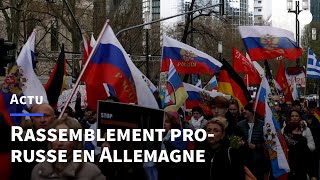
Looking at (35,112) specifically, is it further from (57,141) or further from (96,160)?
(57,141)

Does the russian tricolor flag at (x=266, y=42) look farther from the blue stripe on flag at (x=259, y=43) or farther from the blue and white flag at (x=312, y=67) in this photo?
the blue and white flag at (x=312, y=67)

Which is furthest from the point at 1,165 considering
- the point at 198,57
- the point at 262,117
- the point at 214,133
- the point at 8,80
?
the point at 198,57

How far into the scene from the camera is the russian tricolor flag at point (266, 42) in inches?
578

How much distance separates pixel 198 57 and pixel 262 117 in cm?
474

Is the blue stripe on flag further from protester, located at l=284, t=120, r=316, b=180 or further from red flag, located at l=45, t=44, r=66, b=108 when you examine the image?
red flag, located at l=45, t=44, r=66, b=108

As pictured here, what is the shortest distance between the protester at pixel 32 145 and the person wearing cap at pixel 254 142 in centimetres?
334

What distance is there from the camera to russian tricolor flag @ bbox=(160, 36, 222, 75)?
1399 centimetres

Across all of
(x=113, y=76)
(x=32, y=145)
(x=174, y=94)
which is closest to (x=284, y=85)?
(x=174, y=94)

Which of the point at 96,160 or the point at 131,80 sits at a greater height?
the point at 131,80

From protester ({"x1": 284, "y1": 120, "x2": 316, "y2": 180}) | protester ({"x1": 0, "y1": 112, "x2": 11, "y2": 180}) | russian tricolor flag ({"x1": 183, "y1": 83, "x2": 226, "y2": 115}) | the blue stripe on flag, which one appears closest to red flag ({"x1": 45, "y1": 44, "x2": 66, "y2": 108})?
protester ({"x1": 284, "y1": 120, "x2": 316, "y2": 180})

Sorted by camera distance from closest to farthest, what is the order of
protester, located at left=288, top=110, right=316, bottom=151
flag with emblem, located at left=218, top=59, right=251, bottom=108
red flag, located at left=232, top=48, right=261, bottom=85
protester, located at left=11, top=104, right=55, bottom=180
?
protester, located at left=11, top=104, right=55, bottom=180, protester, located at left=288, top=110, right=316, bottom=151, flag with emblem, located at left=218, top=59, right=251, bottom=108, red flag, located at left=232, top=48, right=261, bottom=85

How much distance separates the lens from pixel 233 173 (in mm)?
6492

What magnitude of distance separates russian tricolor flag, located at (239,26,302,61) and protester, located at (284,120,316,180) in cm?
446

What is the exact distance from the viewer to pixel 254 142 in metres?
9.88
